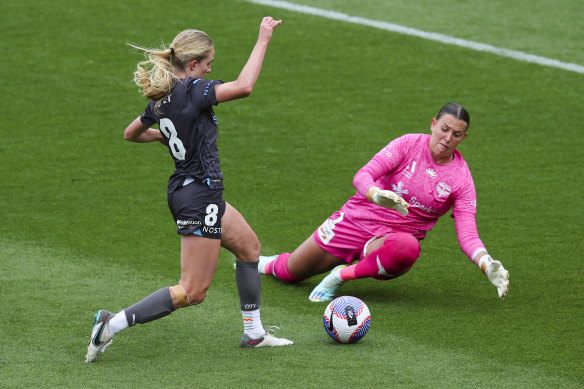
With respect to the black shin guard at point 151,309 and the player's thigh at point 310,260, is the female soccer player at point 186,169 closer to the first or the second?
the black shin guard at point 151,309

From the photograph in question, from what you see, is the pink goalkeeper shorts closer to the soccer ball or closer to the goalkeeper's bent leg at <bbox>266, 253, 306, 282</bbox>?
the goalkeeper's bent leg at <bbox>266, 253, 306, 282</bbox>

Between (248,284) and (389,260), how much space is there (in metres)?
1.19

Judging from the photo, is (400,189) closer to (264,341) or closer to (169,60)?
(264,341)

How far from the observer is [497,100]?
11.4m

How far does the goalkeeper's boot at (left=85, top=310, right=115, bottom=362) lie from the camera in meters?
5.36

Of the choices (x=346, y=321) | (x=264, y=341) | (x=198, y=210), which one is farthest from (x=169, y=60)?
(x=346, y=321)

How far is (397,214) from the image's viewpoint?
22.1 ft

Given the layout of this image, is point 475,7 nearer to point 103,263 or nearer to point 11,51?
point 11,51

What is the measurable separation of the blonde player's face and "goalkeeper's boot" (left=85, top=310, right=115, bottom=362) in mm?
2496

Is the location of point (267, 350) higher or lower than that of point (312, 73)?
lower

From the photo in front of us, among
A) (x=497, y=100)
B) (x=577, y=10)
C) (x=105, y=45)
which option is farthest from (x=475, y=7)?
(x=105, y=45)

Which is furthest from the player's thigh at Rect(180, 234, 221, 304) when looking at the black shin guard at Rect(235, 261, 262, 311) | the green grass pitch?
the green grass pitch

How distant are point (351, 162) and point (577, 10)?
6255 millimetres

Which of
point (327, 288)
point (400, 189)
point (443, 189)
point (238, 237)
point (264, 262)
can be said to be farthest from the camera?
point (264, 262)
